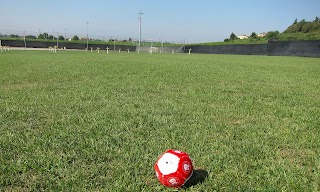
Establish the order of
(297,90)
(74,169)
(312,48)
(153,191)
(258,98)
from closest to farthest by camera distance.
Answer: (153,191) < (74,169) < (258,98) < (297,90) < (312,48)

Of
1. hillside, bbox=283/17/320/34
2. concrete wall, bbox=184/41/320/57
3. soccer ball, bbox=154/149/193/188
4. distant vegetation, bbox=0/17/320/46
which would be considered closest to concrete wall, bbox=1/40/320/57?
concrete wall, bbox=184/41/320/57

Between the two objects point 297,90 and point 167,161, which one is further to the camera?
point 297,90

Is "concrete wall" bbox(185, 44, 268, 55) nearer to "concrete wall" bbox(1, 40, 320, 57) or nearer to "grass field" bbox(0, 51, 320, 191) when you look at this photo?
"concrete wall" bbox(1, 40, 320, 57)

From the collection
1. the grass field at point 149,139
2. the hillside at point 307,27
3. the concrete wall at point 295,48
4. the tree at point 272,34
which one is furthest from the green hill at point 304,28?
the grass field at point 149,139

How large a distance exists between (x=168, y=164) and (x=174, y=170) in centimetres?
8

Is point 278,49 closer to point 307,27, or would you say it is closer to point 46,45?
point 307,27

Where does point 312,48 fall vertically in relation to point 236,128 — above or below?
above

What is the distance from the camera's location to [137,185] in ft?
8.81

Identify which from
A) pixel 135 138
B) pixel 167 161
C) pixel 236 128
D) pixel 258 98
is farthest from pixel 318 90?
pixel 167 161

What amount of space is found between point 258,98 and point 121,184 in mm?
5057

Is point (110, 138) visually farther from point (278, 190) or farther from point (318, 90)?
point (318, 90)

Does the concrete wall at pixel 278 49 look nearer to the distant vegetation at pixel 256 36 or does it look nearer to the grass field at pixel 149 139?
the distant vegetation at pixel 256 36

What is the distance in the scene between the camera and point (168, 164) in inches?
104

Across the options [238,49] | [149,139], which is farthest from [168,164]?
[238,49]
